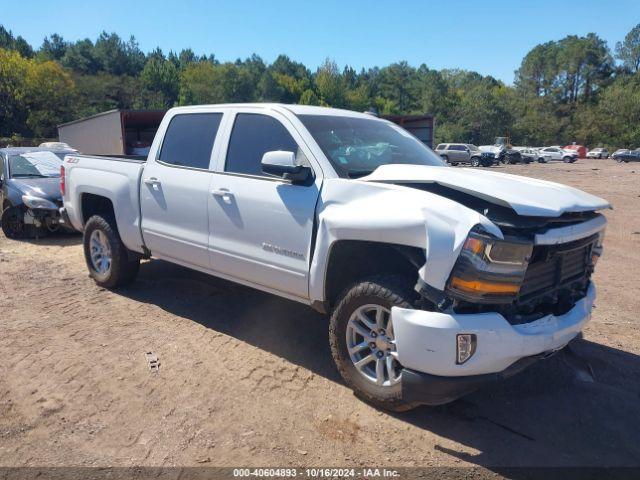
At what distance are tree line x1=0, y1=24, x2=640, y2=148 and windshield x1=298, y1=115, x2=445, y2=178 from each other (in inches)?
2484

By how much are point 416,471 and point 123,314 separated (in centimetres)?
348

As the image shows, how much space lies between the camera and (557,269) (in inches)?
135

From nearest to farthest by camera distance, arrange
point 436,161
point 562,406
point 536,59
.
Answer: point 562,406 < point 436,161 < point 536,59

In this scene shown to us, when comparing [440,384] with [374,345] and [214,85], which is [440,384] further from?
[214,85]

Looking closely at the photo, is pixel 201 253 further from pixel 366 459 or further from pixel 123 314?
pixel 366 459

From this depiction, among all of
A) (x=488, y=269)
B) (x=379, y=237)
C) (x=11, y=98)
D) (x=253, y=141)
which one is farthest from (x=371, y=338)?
(x=11, y=98)

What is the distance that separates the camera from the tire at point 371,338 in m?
3.26

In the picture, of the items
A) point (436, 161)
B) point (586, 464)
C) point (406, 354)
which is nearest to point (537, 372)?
point (586, 464)

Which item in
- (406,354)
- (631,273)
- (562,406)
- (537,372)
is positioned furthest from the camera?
(631,273)

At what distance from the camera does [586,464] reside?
9.78 feet

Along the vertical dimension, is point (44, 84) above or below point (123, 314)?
above

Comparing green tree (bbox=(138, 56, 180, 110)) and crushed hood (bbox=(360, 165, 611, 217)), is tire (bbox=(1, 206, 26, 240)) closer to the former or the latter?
crushed hood (bbox=(360, 165, 611, 217))

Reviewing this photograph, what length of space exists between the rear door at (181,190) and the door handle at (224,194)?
0.14m

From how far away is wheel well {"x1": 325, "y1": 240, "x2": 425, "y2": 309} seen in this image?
350cm
